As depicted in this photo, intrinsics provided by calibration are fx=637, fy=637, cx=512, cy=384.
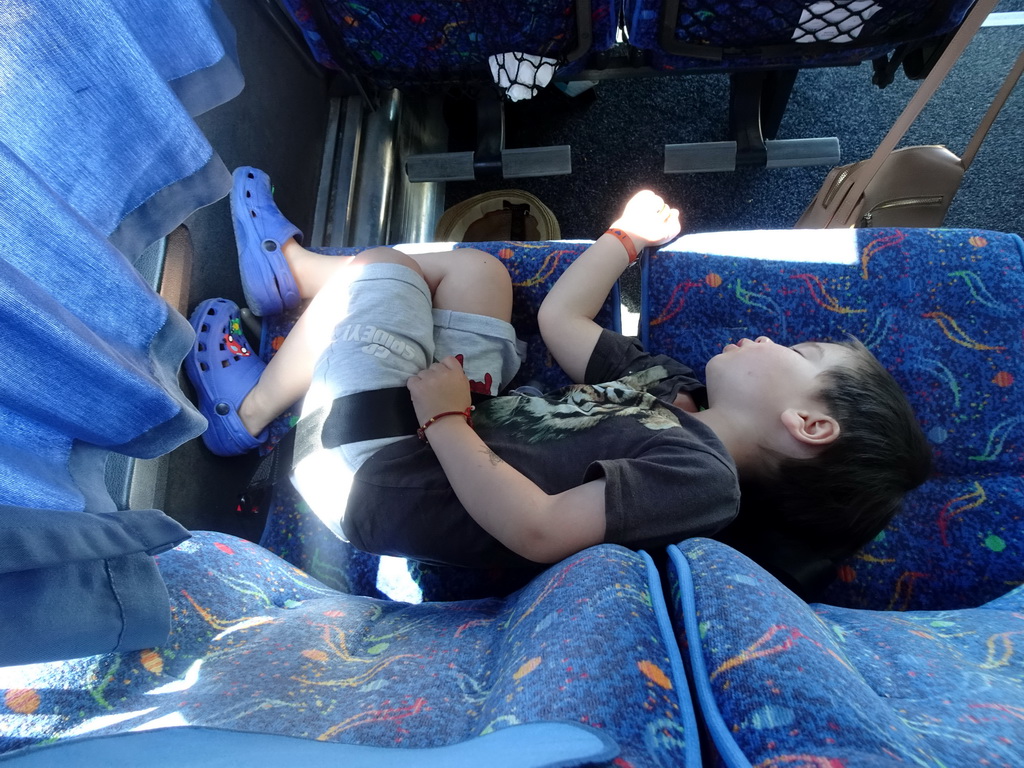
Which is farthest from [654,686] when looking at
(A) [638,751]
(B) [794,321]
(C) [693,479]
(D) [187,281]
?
(D) [187,281]

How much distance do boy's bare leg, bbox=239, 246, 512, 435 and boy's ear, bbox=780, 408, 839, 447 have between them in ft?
1.54

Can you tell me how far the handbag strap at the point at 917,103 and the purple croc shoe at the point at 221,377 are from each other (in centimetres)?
121

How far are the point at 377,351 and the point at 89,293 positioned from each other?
43cm

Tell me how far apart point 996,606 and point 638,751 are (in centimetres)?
66

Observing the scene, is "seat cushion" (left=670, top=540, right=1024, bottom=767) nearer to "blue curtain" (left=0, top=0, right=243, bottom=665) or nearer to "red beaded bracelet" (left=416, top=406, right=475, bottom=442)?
"red beaded bracelet" (left=416, top=406, right=475, bottom=442)

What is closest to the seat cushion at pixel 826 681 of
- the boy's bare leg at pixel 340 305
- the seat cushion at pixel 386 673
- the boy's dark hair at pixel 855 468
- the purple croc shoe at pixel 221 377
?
the seat cushion at pixel 386 673

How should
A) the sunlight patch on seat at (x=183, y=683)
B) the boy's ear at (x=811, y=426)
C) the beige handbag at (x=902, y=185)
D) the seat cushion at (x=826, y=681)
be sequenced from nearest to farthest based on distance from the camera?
the seat cushion at (x=826, y=681) → the sunlight patch on seat at (x=183, y=683) → the boy's ear at (x=811, y=426) → the beige handbag at (x=902, y=185)

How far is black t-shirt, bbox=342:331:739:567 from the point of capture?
76 cm

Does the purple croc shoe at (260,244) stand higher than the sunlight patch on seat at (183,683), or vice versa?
the purple croc shoe at (260,244)

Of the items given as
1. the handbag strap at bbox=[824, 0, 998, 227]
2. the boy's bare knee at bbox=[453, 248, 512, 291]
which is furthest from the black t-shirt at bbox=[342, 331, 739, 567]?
the handbag strap at bbox=[824, 0, 998, 227]

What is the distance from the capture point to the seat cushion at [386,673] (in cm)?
46

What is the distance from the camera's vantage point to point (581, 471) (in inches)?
34.4

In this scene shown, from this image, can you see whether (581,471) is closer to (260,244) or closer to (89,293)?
(89,293)

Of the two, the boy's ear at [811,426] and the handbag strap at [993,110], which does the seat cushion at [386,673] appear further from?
the handbag strap at [993,110]
